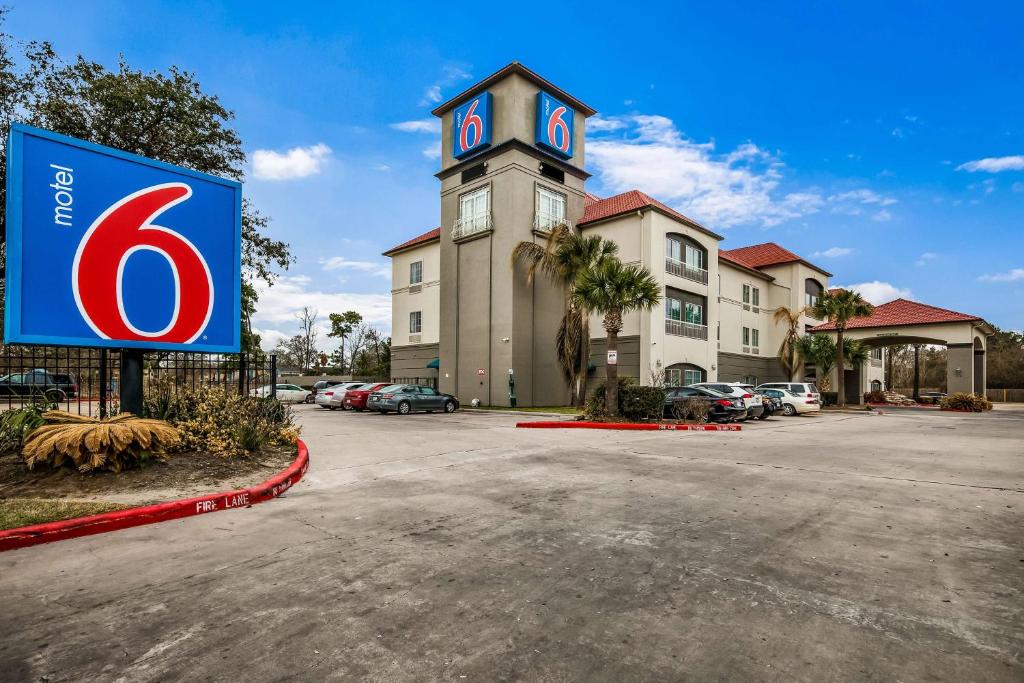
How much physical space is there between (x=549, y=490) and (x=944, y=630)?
479 centimetres

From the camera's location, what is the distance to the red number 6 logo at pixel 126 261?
8664 millimetres

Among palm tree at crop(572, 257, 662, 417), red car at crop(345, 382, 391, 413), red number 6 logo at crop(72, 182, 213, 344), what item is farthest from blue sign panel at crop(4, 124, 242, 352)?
red car at crop(345, 382, 391, 413)

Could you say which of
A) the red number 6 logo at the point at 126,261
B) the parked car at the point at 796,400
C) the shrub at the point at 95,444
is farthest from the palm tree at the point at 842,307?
the shrub at the point at 95,444

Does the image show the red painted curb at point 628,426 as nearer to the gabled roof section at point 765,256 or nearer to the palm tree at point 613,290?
the palm tree at point 613,290

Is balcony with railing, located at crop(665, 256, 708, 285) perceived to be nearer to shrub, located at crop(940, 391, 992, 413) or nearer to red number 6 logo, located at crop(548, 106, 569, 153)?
red number 6 logo, located at crop(548, 106, 569, 153)

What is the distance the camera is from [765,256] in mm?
46938

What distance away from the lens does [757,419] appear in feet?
82.3

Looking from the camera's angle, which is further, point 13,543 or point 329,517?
point 329,517

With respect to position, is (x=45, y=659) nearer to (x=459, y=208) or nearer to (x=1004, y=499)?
(x=1004, y=499)

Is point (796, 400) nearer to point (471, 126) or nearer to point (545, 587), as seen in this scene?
point (471, 126)

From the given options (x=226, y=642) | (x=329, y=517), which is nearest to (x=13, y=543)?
(x=329, y=517)

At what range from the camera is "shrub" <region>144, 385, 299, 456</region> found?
9.39 meters

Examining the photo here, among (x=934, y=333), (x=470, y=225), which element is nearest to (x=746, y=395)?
(x=470, y=225)

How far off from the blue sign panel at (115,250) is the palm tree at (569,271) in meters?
20.0
